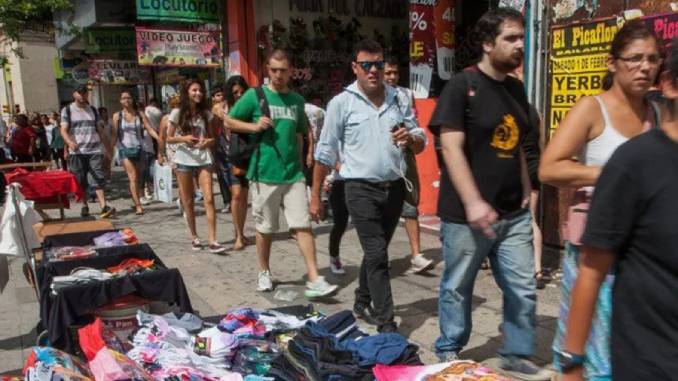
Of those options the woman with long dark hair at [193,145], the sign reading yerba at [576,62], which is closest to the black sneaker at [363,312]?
the sign reading yerba at [576,62]

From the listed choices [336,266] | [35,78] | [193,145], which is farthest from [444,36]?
[35,78]

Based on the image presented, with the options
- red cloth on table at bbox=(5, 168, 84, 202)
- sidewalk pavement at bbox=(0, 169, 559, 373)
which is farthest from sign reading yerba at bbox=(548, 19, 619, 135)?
red cloth on table at bbox=(5, 168, 84, 202)

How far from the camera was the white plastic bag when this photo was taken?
8484 mm

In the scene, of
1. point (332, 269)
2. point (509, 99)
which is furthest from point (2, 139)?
point (509, 99)

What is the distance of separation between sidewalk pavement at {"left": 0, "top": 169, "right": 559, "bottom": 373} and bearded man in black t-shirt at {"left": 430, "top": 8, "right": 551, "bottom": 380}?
0.66m

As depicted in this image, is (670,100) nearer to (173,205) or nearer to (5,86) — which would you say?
(173,205)

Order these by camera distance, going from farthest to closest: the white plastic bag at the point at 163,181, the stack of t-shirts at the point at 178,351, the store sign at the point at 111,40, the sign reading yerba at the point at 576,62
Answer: the store sign at the point at 111,40, the white plastic bag at the point at 163,181, the sign reading yerba at the point at 576,62, the stack of t-shirts at the point at 178,351

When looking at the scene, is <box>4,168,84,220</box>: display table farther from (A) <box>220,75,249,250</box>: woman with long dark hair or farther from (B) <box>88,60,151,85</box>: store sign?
(B) <box>88,60,151,85</box>: store sign

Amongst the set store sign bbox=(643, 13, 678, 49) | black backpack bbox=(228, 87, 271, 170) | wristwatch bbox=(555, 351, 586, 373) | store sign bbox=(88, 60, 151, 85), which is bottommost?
wristwatch bbox=(555, 351, 586, 373)

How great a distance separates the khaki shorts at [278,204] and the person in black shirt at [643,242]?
352 cm

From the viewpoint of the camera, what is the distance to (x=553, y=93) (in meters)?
5.23

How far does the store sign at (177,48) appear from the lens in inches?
414

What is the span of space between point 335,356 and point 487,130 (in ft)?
4.56

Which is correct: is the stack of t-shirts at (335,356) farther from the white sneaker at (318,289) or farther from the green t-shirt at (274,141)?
the green t-shirt at (274,141)
